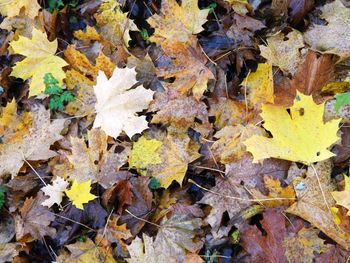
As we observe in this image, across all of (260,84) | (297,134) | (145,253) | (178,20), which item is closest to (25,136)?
(145,253)

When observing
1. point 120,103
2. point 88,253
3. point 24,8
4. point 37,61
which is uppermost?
point 24,8

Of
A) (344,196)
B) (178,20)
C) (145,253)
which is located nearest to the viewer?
(344,196)

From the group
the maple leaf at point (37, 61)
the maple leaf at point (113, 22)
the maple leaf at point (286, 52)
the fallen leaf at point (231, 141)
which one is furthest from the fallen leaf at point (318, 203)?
the maple leaf at point (37, 61)

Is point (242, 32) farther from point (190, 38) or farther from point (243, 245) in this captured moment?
point (243, 245)

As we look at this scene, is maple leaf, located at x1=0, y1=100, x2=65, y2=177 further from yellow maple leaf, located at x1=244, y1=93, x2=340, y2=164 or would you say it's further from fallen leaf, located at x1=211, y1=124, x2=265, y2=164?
yellow maple leaf, located at x1=244, y1=93, x2=340, y2=164

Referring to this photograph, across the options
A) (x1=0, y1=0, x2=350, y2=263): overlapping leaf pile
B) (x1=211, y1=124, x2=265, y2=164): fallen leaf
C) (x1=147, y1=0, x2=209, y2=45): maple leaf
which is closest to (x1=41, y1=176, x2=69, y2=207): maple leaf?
(x1=0, y1=0, x2=350, y2=263): overlapping leaf pile

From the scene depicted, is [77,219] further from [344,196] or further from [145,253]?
[344,196]

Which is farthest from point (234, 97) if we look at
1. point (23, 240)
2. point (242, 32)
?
point (23, 240)

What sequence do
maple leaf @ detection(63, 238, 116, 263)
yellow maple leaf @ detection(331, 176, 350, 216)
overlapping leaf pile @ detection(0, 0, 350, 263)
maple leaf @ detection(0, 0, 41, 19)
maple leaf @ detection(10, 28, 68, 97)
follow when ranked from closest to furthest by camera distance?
yellow maple leaf @ detection(331, 176, 350, 216), overlapping leaf pile @ detection(0, 0, 350, 263), maple leaf @ detection(63, 238, 116, 263), maple leaf @ detection(10, 28, 68, 97), maple leaf @ detection(0, 0, 41, 19)
